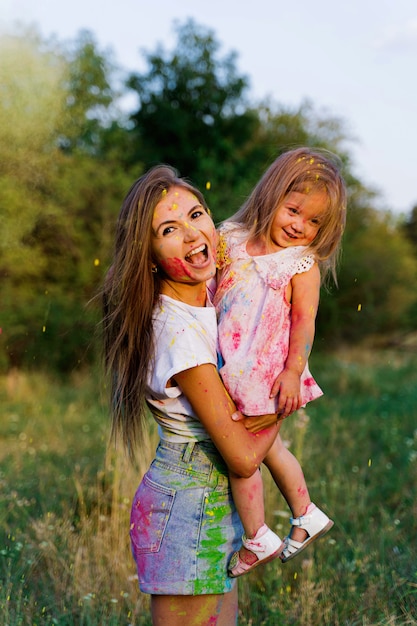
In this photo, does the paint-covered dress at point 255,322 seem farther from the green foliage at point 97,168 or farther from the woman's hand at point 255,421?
the green foliage at point 97,168

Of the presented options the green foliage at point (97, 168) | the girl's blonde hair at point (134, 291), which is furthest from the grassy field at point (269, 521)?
the green foliage at point (97, 168)

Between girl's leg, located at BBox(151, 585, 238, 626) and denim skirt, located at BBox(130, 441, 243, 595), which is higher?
denim skirt, located at BBox(130, 441, 243, 595)

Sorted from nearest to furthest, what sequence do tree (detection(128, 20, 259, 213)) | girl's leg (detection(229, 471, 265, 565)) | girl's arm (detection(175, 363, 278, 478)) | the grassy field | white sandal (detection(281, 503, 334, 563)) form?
girl's arm (detection(175, 363, 278, 478)), girl's leg (detection(229, 471, 265, 565)), white sandal (detection(281, 503, 334, 563)), the grassy field, tree (detection(128, 20, 259, 213))

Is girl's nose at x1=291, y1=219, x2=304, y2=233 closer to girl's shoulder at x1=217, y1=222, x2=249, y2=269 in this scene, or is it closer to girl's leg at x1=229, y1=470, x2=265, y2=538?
girl's shoulder at x1=217, y1=222, x2=249, y2=269

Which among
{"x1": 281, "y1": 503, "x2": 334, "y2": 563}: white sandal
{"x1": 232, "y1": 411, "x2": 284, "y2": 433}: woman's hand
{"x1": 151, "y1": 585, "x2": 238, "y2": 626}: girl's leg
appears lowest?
{"x1": 151, "y1": 585, "x2": 238, "y2": 626}: girl's leg

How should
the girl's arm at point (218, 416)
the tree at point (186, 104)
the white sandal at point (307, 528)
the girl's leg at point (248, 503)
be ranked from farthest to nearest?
the tree at point (186, 104)
the white sandal at point (307, 528)
the girl's leg at point (248, 503)
the girl's arm at point (218, 416)

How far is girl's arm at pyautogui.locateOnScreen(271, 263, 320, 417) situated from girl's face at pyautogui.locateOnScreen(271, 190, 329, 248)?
0.16 m

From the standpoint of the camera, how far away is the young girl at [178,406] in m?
1.85

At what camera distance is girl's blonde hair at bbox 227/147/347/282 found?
236 centimetres

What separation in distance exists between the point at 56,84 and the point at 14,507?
30.1 ft

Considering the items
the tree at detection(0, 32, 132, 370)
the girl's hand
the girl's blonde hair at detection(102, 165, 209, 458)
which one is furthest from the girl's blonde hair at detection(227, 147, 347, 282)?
the tree at detection(0, 32, 132, 370)

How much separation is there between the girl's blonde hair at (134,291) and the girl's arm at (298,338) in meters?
0.39

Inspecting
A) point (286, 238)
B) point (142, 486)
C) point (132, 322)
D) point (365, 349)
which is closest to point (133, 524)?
point (142, 486)

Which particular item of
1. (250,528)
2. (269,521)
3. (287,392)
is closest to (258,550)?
(250,528)
